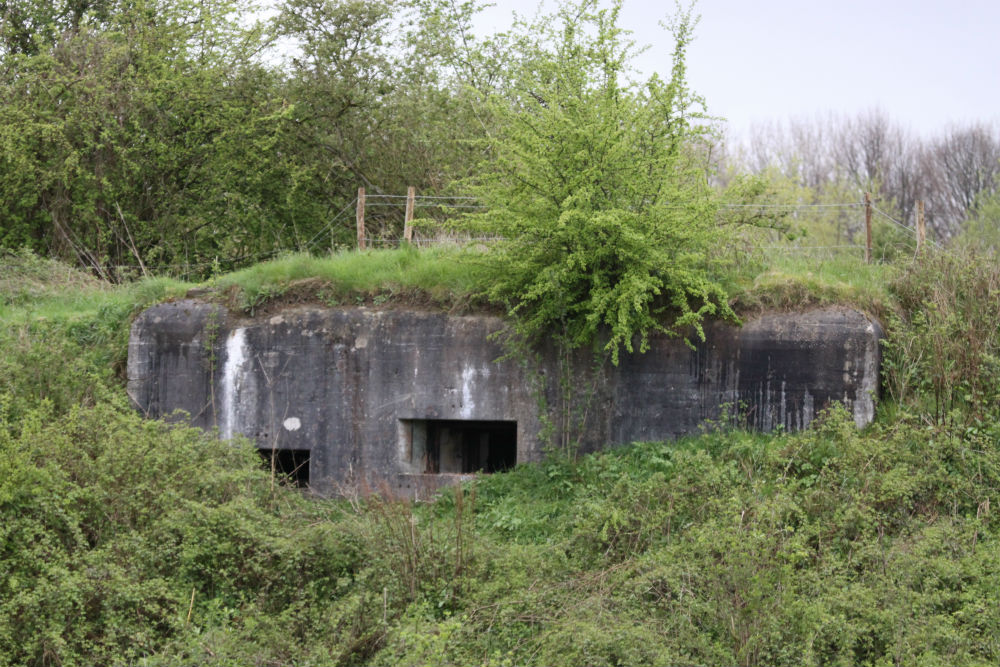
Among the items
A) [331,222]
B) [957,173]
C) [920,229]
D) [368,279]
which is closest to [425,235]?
[368,279]

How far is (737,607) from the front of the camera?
7.20 m

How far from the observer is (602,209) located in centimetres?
1009

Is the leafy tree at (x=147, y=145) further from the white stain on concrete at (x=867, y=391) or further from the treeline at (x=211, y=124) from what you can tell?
the white stain on concrete at (x=867, y=391)

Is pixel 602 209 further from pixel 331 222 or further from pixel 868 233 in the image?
pixel 331 222

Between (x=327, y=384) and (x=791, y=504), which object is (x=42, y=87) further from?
(x=791, y=504)

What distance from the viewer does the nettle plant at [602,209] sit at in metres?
9.96

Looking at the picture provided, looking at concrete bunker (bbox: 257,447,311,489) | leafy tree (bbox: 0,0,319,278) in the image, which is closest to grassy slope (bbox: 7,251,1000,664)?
concrete bunker (bbox: 257,447,311,489)

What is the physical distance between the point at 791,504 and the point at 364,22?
1261 cm

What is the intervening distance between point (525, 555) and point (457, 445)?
13.4ft

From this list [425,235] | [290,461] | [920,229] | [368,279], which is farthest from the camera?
[425,235]

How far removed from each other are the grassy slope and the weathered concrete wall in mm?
453

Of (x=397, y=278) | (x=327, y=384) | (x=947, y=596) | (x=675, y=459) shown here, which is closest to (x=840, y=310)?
(x=675, y=459)

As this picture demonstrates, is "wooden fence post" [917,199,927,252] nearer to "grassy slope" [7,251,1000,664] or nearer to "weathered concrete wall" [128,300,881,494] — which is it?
"grassy slope" [7,251,1000,664]

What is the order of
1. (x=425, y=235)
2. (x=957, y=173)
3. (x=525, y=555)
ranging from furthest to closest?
(x=957, y=173) < (x=425, y=235) < (x=525, y=555)
